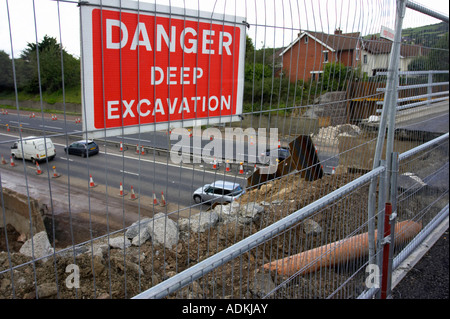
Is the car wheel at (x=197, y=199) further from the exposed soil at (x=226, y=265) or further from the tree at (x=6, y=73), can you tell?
the tree at (x=6, y=73)

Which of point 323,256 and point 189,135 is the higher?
point 189,135

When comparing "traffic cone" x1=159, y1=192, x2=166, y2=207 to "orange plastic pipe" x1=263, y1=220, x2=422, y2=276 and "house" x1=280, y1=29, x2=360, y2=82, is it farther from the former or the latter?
"house" x1=280, y1=29, x2=360, y2=82

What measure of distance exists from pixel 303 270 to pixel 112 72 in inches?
71.8

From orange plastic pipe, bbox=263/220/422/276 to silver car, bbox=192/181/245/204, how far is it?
0.56 metres

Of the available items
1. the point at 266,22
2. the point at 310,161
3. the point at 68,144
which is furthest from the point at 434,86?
the point at 68,144

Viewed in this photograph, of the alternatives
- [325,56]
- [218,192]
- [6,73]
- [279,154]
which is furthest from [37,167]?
[325,56]

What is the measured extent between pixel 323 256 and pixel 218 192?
1103 mm

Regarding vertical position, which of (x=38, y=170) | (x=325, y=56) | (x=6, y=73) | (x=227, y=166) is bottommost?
(x=227, y=166)

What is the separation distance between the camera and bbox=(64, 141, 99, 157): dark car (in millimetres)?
1728

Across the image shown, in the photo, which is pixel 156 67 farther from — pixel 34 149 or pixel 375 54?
pixel 375 54

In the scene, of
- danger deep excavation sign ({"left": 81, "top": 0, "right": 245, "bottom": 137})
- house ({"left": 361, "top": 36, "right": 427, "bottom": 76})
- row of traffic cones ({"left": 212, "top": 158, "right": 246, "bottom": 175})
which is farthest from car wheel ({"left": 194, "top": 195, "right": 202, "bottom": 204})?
house ({"left": 361, "top": 36, "right": 427, "bottom": 76})

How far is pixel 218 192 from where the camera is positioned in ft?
8.00

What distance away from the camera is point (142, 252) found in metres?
3.52
